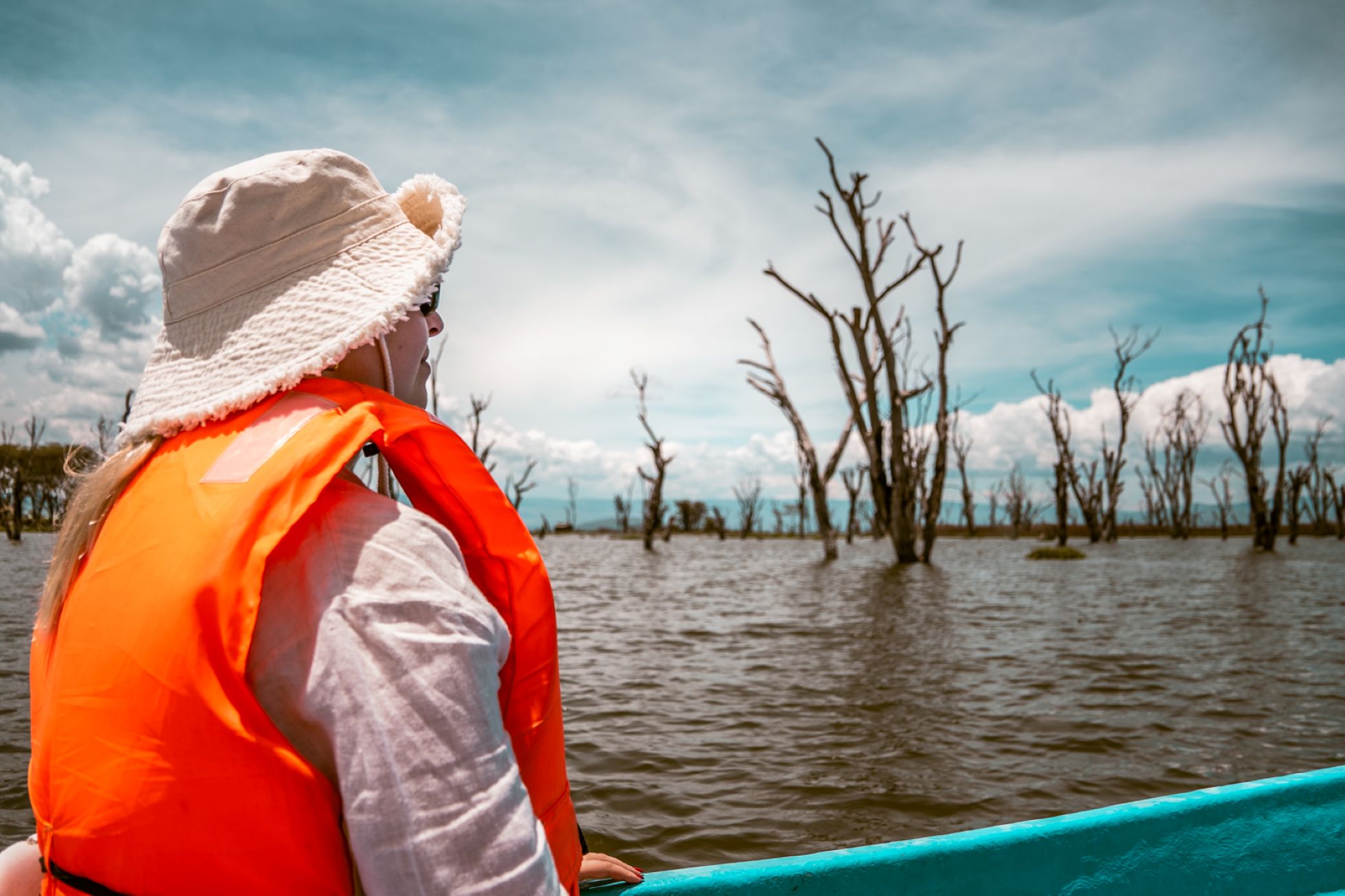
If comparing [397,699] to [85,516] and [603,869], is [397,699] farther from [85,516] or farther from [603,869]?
[603,869]

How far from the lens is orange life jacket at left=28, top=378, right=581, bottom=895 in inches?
28.4

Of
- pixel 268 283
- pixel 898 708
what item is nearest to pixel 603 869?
pixel 268 283

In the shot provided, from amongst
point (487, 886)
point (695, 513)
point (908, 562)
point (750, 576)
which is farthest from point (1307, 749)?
point (695, 513)

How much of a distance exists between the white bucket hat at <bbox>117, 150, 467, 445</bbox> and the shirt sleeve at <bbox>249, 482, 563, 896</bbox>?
22 centimetres

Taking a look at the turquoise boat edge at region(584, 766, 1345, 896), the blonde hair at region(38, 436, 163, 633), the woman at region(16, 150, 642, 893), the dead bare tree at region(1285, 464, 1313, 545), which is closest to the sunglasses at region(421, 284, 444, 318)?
the woman at region(16, 150, 642, 893)

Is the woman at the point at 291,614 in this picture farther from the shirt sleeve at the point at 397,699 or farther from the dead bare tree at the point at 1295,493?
the dead bare tree at the point at 1295,493

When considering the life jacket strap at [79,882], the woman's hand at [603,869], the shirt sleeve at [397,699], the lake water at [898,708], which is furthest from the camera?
the lake water at [898,708]

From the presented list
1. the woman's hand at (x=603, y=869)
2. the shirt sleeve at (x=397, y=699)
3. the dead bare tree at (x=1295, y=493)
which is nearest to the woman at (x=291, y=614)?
the shirt sleeve at (x=397, y=699)

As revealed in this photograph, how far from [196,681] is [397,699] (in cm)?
19

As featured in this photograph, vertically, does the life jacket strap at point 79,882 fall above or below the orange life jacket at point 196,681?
below

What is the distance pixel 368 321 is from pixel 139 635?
0.37 m

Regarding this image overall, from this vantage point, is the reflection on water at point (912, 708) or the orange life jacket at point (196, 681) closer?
the orange life jacket at point (196, 681)

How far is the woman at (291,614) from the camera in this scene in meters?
0.70

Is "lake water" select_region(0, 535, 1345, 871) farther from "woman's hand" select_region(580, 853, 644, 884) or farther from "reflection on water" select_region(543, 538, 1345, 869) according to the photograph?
"woman's hand" select_region(580, 853, 644, 884)
